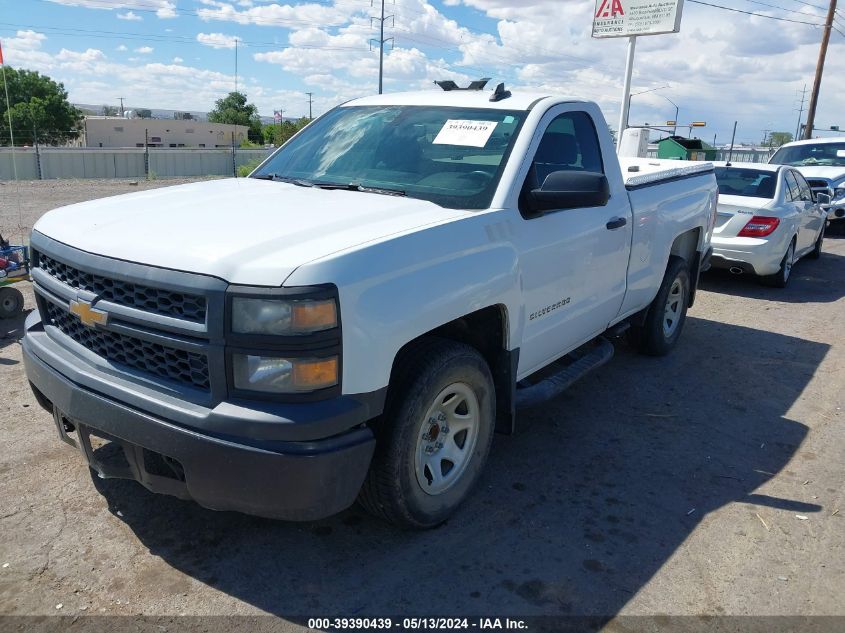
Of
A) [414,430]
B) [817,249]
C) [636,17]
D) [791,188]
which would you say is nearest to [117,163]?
[636,17]

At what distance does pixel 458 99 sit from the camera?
4359 millimetres

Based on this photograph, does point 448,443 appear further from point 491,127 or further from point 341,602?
point 491,127

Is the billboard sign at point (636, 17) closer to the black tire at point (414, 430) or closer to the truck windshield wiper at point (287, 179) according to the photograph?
the truck windshield wiper at point (287, 179)

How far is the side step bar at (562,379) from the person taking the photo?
3.95m

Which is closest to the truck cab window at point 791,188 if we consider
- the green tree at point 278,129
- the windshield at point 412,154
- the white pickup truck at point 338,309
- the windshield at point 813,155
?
the white pickup truck at point 338,309

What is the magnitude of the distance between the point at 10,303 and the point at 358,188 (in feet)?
13.2

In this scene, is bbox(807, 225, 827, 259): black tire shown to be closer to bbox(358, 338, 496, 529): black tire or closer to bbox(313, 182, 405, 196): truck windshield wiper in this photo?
bbox(313, 182, 405, 196): truck windshield wiper

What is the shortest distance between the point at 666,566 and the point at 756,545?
1.83 feet

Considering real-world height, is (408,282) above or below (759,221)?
above

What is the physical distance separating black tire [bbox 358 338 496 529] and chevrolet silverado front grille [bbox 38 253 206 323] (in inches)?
35.0

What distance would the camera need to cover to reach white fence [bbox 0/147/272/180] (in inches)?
1235

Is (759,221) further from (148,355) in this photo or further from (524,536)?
(148,355)

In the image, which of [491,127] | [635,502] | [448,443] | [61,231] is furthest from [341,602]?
[491,127]

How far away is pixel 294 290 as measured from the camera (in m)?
2.49
